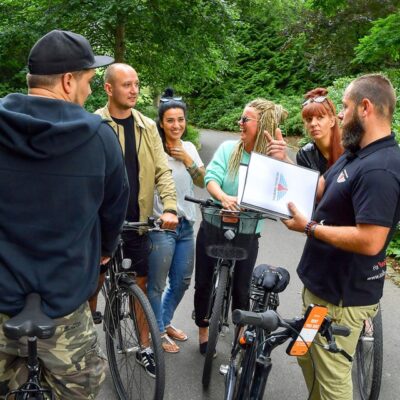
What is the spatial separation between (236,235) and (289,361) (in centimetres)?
147

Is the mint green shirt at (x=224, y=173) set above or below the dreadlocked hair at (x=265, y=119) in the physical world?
below

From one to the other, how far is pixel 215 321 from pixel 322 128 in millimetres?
1574

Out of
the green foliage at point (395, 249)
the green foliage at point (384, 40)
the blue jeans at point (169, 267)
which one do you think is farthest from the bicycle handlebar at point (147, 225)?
the green foliage at point (384, 40)

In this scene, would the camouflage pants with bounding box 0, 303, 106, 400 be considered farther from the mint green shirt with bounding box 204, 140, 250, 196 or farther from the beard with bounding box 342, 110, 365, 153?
the mint green shirt with bounding box 204, 140, 250, 196

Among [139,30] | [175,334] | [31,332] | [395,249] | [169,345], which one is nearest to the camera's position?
[31,332]

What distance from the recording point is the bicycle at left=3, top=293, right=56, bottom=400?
198cm

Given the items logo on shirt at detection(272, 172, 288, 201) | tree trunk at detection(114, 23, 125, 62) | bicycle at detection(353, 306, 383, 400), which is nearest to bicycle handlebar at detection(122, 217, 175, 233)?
logo on shirt at detection(272, 172, 288, 201)

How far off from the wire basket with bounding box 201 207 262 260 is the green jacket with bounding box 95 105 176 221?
13.0 inches

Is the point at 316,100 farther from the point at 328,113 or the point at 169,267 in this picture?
the point at 169,267

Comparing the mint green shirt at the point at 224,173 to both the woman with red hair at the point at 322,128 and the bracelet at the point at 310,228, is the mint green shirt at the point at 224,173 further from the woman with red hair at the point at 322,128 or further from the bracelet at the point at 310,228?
the bracelet at the point at 310,228

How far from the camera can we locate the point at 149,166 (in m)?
3.66

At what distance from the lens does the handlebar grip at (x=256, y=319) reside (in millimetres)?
1953

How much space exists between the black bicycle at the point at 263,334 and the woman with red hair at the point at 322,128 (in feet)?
3.49

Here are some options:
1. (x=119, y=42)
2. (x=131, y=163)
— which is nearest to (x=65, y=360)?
(x=131, y=163)
